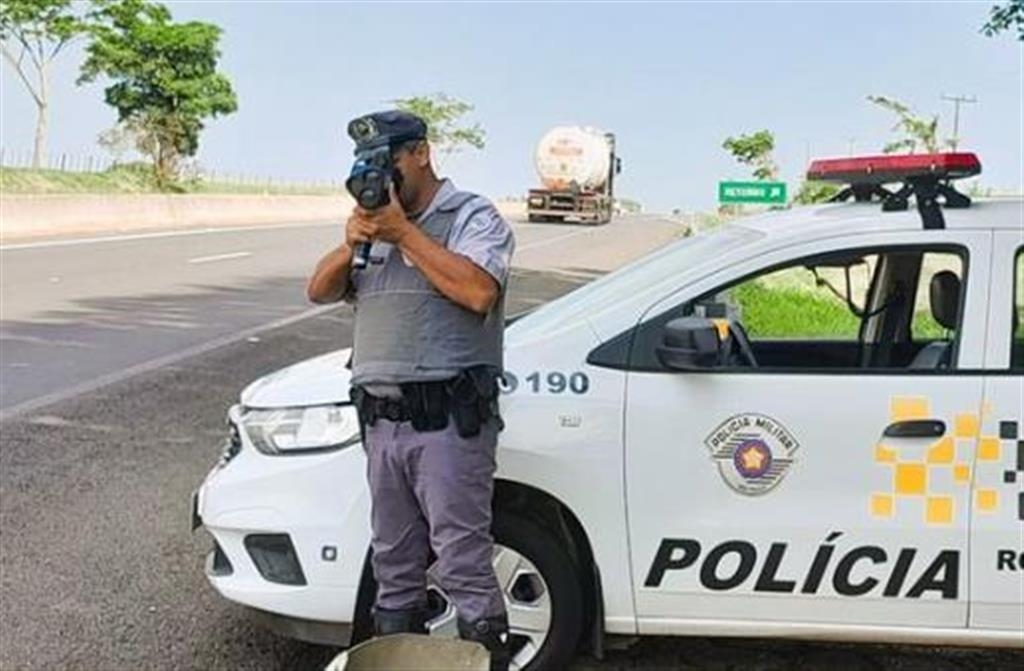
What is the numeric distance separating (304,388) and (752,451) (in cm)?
148

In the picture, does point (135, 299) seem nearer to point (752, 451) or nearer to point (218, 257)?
point (218, 257)

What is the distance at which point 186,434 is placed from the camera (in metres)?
7.52

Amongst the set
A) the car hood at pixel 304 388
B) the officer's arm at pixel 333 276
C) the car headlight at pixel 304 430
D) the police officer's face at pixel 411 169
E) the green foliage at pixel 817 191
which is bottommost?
the car headlight at pixel 304 430

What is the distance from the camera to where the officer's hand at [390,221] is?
297 centimetres

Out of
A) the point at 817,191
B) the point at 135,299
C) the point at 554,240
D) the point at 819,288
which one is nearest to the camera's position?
the point at 819,288

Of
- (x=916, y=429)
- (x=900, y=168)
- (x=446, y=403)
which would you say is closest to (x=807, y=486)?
(x=916, y=429)

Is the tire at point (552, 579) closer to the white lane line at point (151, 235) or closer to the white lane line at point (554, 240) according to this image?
the white lane line at point (151, 235)

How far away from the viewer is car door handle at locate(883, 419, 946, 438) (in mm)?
3641

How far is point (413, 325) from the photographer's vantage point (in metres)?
3.14

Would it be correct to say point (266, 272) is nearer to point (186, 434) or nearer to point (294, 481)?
point (186, 434)

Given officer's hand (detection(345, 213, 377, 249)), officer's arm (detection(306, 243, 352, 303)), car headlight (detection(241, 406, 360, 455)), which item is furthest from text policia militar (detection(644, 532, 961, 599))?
officer's hand (detection(345, 213, 377, 249))

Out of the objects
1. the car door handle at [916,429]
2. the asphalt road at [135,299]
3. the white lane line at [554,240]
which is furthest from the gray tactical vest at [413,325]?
the white lane line at [554,240]

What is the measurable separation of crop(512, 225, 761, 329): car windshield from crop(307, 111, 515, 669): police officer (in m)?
0.81

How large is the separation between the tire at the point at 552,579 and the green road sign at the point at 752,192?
1554cm
